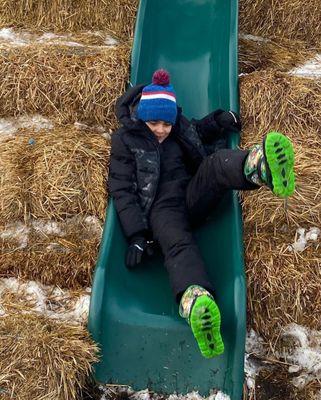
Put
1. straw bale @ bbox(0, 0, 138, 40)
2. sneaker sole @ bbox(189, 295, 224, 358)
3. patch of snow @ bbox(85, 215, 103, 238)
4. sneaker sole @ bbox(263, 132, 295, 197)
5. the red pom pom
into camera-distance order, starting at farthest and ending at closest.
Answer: straw bale @ bbox(0, 0, 138, 40) → patch of snow @ bbox(85, 215, 103, 238) → the red pom pom → sneaker sole @ bbox(263, 132, 295, 197) → sneaker sole @ bbox(189, 295, 224, 358)

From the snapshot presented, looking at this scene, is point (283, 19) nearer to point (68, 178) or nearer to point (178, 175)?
point (178, 175)

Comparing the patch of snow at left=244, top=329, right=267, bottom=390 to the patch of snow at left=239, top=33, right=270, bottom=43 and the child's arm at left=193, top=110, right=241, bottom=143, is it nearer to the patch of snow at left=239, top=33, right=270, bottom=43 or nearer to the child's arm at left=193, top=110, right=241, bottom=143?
the child's arm at left=193, top=110, right=241, bottom=143

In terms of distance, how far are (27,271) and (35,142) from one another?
1033mm

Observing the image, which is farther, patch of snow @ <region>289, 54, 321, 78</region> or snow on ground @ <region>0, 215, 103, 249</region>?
patch of snow @ <region>289, 54, 321, 78</region>

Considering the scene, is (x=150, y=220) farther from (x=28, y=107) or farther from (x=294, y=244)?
(x=28, y=107)

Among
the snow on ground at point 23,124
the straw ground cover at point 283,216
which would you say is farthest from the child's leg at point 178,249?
the snow on ground at point 23,124

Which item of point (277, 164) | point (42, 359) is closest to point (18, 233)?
point (42, 359)

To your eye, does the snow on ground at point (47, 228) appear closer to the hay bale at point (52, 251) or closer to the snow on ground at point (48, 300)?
the hay bale at point (52, 251)

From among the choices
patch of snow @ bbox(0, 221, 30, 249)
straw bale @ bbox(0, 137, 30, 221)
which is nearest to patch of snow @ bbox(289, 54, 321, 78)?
straw bale @ bbox(0, 137, 30, 221)

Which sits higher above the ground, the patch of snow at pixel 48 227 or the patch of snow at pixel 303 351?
the patch of snow at pixel 303 351

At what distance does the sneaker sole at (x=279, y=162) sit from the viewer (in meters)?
2.70

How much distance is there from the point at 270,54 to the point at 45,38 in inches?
74.6

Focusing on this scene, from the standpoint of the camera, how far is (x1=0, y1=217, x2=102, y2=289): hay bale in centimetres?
347

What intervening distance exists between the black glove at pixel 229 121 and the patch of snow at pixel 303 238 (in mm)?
827
